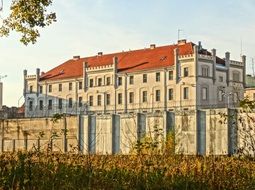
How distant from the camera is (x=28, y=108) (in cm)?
8650

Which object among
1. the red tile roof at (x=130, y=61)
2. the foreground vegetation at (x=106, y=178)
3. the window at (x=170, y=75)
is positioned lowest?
the foreground vegetation at (x=106, y=178)

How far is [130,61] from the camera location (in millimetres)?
80438

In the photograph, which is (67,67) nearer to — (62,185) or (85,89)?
(85,89)

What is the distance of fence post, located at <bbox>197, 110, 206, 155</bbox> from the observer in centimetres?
3893

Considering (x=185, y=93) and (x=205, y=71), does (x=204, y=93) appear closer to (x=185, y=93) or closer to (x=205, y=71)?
(x=185, y=93)

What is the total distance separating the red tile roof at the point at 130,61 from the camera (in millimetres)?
75562

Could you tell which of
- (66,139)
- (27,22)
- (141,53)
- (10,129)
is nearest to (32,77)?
(141,53)

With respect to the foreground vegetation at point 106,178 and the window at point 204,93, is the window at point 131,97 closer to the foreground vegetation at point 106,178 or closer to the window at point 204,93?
the window at point 204,93

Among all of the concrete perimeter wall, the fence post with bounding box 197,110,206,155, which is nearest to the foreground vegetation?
the concrete perimeter wall

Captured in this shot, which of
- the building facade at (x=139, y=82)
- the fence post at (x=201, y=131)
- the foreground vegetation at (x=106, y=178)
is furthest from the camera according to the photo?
the building facade at (x=139, y=82)

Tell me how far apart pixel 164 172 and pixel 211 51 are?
6558 cm

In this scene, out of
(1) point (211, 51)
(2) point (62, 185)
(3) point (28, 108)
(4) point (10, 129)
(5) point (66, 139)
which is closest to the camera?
(2) point (62, 185)

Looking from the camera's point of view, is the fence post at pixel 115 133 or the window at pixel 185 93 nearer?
the fence post at pixel 115 133

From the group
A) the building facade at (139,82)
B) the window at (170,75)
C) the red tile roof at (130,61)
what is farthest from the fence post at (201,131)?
the red tile roof at (130,61)
